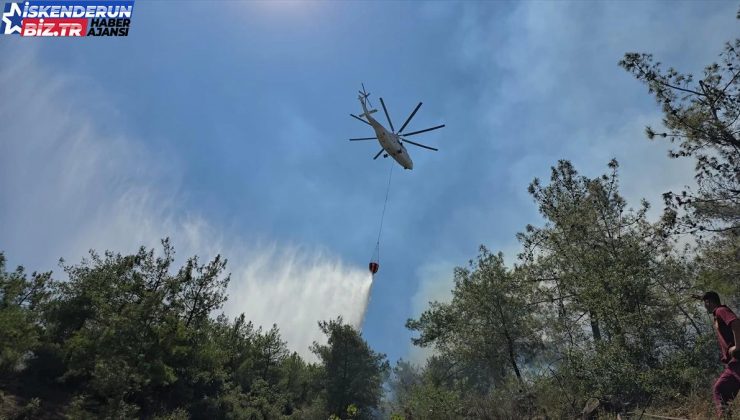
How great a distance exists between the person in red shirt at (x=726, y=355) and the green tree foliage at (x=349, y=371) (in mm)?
40201

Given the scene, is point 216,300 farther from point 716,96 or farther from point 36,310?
point 716,96

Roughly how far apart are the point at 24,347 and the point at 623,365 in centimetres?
3626

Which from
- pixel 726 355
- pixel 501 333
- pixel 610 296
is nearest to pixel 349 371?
pixel 501 333

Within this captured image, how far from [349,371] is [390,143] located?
101ft

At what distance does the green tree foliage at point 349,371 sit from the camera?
43037 millimetres

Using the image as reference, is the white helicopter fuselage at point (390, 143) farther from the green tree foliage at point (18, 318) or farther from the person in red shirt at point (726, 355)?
the green tree foliage at point (18, 318)

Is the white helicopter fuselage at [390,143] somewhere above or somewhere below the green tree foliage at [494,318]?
above

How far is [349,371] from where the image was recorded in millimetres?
44531

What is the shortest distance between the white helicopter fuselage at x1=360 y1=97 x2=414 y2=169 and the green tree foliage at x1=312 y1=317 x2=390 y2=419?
27.8 metres

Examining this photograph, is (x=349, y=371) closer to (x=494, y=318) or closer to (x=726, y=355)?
(x=494, y=318)

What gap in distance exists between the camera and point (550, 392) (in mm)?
16750

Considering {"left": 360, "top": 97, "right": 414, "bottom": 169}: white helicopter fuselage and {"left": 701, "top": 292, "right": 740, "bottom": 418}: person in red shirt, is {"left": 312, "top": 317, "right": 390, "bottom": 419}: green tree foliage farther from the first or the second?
{"left": 701, "top": 292, "right": 740, "bottom": 418}: person in red shirt

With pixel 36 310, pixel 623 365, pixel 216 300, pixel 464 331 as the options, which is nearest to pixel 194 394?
pixel 216 300

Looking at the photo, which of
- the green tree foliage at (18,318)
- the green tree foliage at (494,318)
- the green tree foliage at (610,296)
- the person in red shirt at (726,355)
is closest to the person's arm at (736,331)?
the person in red shirt at (726,355)
